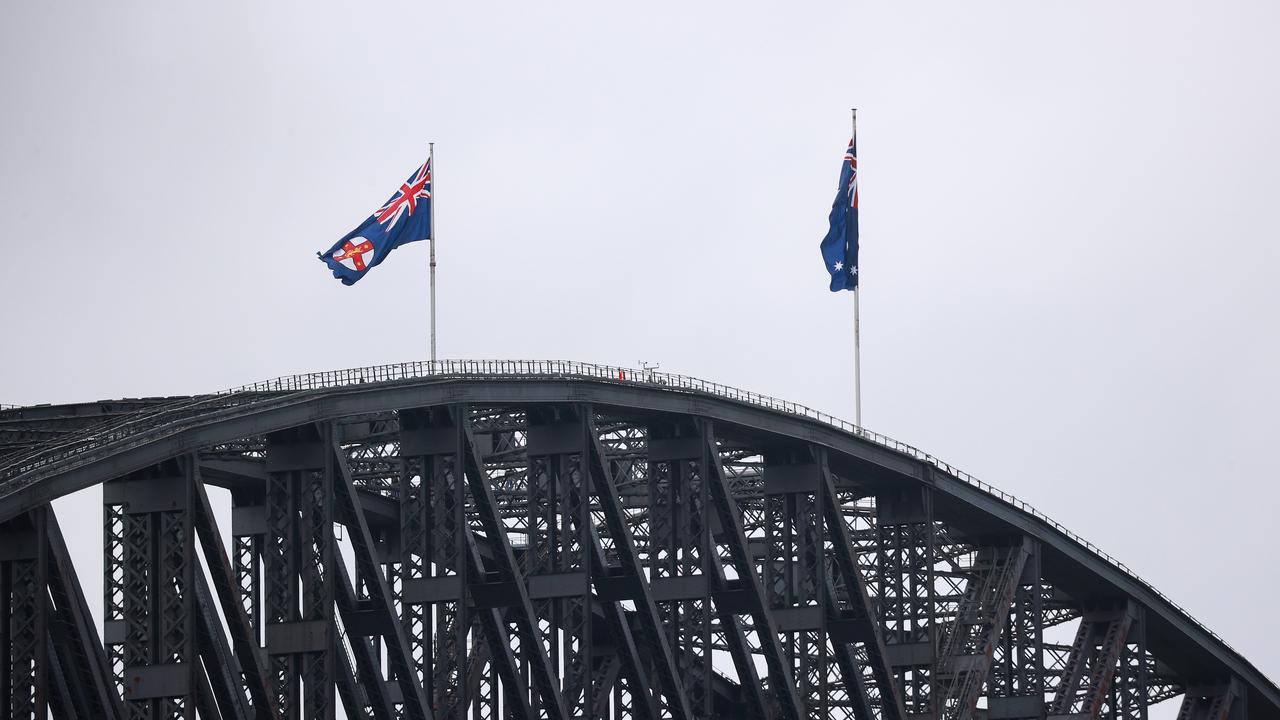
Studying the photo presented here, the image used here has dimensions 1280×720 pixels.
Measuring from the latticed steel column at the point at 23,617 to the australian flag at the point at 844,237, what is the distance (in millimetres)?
50174

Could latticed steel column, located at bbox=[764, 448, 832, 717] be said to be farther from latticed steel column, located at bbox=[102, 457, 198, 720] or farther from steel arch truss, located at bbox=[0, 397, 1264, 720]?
latticed steel column, located at bbox=[102, 457, 198, 720]

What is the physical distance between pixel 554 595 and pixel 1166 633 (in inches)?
1992

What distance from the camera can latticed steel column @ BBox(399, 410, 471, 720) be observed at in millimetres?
93000

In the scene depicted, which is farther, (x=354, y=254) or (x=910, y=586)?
(x=910, y=586)

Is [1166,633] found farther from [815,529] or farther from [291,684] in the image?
[291,684]

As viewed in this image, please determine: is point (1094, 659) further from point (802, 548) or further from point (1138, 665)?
point (802, 548)

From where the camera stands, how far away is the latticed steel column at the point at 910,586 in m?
119

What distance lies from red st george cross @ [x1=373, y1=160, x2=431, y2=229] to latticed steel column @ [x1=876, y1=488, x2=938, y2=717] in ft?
107

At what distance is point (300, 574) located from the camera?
292 ft

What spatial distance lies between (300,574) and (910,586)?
3951 centimetres

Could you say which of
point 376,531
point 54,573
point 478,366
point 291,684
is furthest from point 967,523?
point 54,573

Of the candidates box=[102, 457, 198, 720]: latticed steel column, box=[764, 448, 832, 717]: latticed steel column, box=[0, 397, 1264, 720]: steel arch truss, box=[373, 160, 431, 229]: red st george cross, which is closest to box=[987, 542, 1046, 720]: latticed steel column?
box=[0, 397, 1264, 720]: steel arch truss

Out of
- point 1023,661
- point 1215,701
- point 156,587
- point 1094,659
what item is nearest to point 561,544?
point 156,587

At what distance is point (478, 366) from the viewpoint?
319ft
